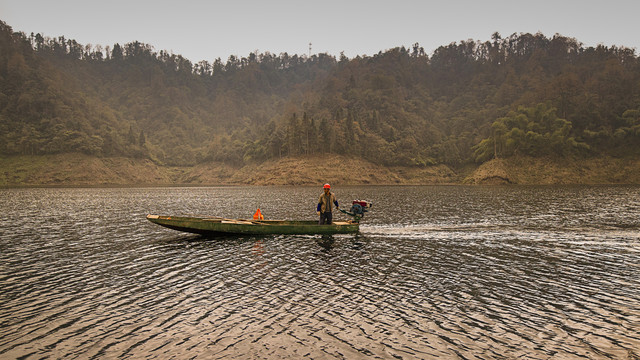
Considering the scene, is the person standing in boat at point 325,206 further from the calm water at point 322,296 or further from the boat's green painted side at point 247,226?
the calm water at point 322,296

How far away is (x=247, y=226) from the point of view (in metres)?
A: 29.8

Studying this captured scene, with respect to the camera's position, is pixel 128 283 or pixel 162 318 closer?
pixel 162 318

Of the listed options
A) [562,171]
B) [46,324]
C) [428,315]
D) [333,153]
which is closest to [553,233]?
[428,315]

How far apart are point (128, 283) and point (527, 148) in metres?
150

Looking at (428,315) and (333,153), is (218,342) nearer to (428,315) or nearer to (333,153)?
(428,315)

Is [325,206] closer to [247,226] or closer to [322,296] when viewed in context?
[247,226]

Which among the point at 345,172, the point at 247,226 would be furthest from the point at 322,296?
the point at 345,172

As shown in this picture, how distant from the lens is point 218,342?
37.1 feet

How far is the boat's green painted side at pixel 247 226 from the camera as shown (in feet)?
93.9

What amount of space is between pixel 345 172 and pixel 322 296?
13785cm

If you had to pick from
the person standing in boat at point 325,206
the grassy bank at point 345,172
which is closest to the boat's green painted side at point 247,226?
the person standing in boat at point 325,206

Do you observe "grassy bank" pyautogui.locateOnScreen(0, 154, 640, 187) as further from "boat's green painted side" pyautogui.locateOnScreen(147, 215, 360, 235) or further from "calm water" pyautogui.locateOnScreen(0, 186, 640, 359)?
"calm water" pyautogui.locateOnScreen(0, 186, 640, 359)

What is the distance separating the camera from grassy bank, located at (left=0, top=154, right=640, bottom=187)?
12888 centimetres

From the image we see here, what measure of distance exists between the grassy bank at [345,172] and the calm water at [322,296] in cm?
11563
